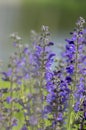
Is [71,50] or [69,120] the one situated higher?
[71,50]

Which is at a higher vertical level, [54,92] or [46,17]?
[46,17]

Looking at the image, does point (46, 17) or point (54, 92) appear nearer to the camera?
point (54, 92)

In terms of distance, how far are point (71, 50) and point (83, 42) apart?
0.31 ft

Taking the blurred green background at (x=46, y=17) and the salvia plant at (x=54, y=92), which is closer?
the salvia plant at (x=54, y=92)

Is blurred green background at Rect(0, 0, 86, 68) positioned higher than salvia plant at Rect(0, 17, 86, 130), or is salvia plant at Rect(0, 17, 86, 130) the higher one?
blurred green background at Rect(0, 0, 86, 68)

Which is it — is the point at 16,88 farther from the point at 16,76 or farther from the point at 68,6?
the point at 68,6

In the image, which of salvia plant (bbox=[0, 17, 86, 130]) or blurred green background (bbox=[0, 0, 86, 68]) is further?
blurred green background (bbox=[0, 0, 86, 68])

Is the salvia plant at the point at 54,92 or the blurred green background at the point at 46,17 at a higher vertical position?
the blurred green background at the point at 46,17

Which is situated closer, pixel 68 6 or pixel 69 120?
pixel 69 120

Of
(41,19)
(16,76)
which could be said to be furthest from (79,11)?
(16,76)

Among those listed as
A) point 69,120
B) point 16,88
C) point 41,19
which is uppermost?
point 41,19

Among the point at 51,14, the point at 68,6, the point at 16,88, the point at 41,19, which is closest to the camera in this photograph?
the point at 16,88

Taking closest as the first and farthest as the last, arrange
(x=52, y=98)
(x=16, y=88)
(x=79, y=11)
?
1. (x=52, y=98)
2. (x=16, y=88)
3. (x=79, y=11)

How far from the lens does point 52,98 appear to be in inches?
111
